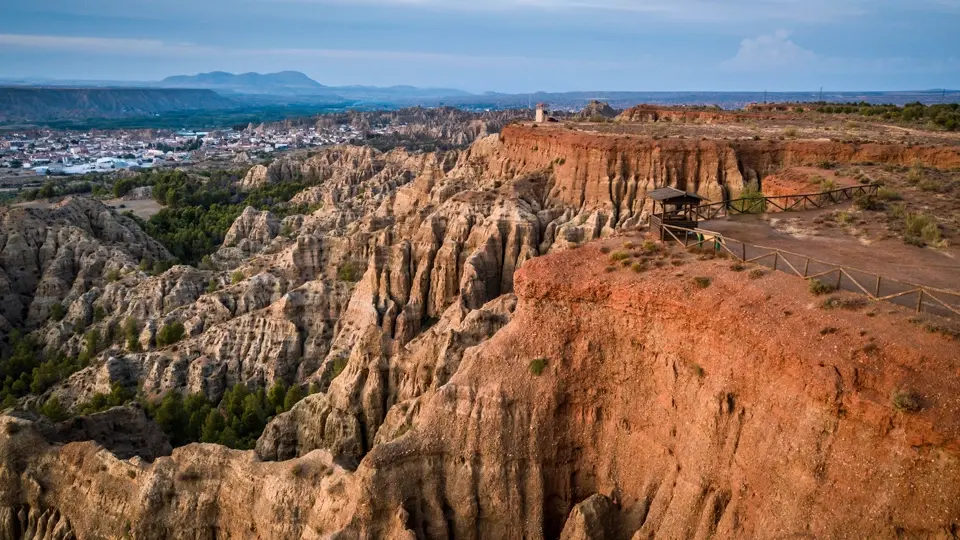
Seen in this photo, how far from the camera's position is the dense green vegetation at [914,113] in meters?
52.9

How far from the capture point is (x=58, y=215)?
7456 centimetres

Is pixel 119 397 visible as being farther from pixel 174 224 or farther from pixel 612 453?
pixel 174 224

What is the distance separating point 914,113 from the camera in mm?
59656

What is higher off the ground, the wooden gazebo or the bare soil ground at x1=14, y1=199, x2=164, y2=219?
the wooden gazebo

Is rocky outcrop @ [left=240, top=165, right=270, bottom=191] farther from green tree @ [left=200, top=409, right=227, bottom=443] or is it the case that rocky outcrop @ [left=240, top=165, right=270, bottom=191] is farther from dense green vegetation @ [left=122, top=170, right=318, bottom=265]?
green tree @ [left=200, top=409, right=227, bottom=443]

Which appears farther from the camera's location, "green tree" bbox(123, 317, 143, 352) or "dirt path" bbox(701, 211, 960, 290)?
"green tree" bbox(123, 317, 143, 352)

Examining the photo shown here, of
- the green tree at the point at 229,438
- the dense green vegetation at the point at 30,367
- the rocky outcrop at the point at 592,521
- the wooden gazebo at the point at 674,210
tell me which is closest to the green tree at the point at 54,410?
the dense green vegetation at the point at 30,367

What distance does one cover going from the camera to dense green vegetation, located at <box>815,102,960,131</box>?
2084 inches

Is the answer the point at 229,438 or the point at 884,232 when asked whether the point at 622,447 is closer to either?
the point at 884,232

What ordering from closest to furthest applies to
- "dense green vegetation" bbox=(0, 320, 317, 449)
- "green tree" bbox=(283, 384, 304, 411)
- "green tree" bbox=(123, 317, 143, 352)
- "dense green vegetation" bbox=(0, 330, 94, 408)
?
"dense green vegetation" bbox=(0, 320, 317, 449) → "green tree" bbox=(283, 384, 304, 411) → "dense green vegetation" bbox=(0, 330, 94, 408) → "green tree" bbox=(123, 317, 143, 352)

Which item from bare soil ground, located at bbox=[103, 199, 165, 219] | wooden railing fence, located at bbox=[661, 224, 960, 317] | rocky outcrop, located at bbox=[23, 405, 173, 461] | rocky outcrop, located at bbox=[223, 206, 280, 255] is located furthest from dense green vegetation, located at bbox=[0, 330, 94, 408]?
bare soil ground, located at bbox=[103, 199, 165, 219]

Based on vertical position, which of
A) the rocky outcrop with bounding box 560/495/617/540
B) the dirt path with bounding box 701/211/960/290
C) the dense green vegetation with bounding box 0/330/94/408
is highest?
the dirt path with bounding box 701/211/960/290

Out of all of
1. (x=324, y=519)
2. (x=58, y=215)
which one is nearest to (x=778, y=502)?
(x=324, y=519)

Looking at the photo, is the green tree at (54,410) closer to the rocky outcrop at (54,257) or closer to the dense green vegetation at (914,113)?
the rocky outcrop at (54,257)
